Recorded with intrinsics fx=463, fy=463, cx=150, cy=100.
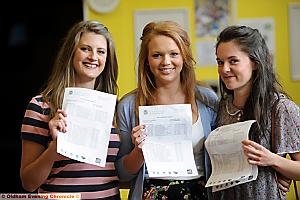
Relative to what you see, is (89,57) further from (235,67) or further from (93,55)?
(235,67)

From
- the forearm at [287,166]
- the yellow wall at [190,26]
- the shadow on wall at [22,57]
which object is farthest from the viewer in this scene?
the yellow wall at [190,26]

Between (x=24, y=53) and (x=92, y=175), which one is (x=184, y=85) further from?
(x=24, y=53)

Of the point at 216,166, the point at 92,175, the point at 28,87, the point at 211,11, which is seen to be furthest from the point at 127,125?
the point at 211,11

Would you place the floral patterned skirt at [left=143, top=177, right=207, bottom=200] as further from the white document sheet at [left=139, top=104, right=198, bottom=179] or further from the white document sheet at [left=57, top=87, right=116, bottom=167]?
the white document sheet at [left=57, top=87, right=116, bottom=167]

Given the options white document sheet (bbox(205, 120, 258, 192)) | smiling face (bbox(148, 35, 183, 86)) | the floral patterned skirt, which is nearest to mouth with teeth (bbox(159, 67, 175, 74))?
smiling face (bbox(148, 35, 183, 86))

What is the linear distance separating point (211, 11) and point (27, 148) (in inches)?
76.5

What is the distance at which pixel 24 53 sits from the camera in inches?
111

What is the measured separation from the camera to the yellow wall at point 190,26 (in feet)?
10.00

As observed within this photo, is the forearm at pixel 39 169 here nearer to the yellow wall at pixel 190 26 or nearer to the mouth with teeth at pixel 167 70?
the mouth with teeth at pixel 167 70

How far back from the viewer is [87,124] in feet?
4.72

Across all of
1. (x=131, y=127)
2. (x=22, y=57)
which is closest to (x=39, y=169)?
(x=131, y=127)

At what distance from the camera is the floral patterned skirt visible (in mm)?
1510

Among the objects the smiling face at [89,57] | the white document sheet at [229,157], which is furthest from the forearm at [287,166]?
the smiling face at [89,57]

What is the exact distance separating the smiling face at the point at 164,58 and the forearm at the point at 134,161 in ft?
0.86
